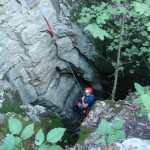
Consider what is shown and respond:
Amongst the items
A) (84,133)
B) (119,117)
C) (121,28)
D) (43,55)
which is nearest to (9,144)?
(84,133)

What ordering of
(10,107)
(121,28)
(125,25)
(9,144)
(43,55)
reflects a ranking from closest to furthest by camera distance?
(9,144), (121,28), (10,107), (125,25), (43,55)

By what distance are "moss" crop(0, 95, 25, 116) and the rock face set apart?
15.2 inches

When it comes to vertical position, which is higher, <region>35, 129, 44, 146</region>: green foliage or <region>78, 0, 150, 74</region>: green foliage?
<region>35, 129, 44, 146</region>: green foliage

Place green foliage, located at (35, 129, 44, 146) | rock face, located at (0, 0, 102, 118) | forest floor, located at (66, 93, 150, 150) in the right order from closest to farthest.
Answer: green foliage, located at (35, 129, 44, 146) < forest floor, located at (66, 93, 150, 150) < rock face, located at (0, 0, 102, 118)

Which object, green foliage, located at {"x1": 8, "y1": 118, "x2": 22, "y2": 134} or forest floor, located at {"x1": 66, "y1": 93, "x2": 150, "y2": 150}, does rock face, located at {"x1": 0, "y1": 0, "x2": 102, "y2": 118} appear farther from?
green foliage, located at {"x1": 8, "y1": 118, "x2": 22, "y2": 134}

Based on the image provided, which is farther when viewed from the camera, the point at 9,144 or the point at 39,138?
the point at 39,138

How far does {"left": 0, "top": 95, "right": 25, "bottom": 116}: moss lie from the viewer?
5.41 meters

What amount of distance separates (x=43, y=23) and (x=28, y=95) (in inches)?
72.7

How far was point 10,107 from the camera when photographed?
5516mm

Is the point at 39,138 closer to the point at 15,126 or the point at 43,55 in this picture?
the point at 15,126

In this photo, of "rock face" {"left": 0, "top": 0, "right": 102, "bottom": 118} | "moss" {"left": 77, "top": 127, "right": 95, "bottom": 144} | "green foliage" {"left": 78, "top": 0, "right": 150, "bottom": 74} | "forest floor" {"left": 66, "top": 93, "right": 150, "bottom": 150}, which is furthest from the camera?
"rock face" {"left": 0, "top": 0, "right": 102, "bottom": 118}

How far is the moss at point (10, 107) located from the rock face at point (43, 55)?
1.27ft

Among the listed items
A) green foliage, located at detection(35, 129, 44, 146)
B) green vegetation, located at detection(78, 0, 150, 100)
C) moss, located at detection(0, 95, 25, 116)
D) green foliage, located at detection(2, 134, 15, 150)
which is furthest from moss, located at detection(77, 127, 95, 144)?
green foliage, located at detection(2, 134, 15, 150)

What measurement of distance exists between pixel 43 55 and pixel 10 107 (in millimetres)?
1841
